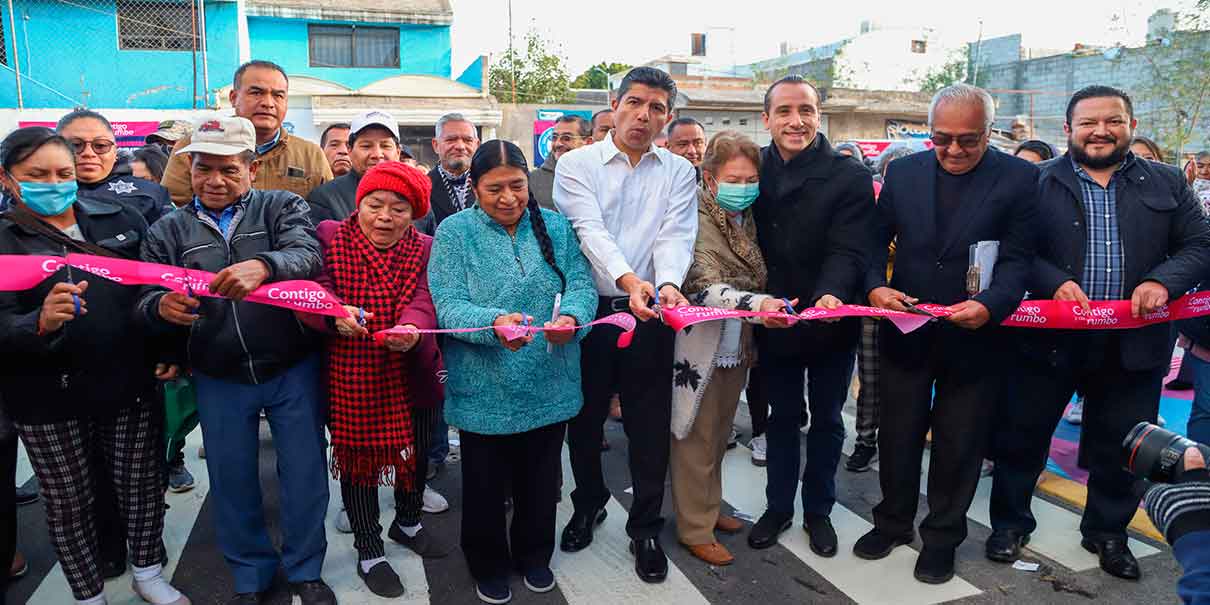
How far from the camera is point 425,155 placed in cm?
1991

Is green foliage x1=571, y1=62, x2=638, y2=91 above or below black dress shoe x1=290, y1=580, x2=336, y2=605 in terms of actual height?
above

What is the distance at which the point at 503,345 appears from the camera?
325cm

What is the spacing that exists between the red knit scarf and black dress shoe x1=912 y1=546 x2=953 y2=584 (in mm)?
2499

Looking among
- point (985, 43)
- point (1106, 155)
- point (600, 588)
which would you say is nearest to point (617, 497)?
point (600, 588)

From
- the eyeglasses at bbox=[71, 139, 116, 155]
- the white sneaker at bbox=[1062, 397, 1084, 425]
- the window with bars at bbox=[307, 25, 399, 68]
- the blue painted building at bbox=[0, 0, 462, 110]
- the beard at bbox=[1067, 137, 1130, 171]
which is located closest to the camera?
the beard at bbox=[1067, 137, 1130, 171]

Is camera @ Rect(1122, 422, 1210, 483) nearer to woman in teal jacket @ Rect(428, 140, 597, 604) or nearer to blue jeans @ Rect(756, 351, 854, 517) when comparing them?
blue jeans @ Rect(756, 351, 854, 517)

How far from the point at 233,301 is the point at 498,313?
1055mm

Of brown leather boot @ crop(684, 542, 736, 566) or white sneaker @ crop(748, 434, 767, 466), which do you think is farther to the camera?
white sneaker @ crop(748, 434, 767, 466)

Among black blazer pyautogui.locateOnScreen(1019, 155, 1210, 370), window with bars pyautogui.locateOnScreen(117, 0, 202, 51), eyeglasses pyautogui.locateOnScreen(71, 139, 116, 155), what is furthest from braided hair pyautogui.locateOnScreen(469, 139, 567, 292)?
window with bars pyautogui.locateOnScreen(117, 0, 202, 51)

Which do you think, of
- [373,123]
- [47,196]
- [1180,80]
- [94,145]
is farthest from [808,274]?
[1180,80]

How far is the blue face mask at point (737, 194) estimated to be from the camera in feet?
12.7

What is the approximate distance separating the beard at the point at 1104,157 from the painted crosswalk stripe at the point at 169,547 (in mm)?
4853

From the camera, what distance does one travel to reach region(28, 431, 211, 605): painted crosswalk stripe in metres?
3.66

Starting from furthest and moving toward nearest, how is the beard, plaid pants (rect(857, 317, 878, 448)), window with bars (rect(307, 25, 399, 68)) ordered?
window with bars (rect(307, 25, 399, 68))
plaid pants (rect(857, 317, 878, 448))
the beard
